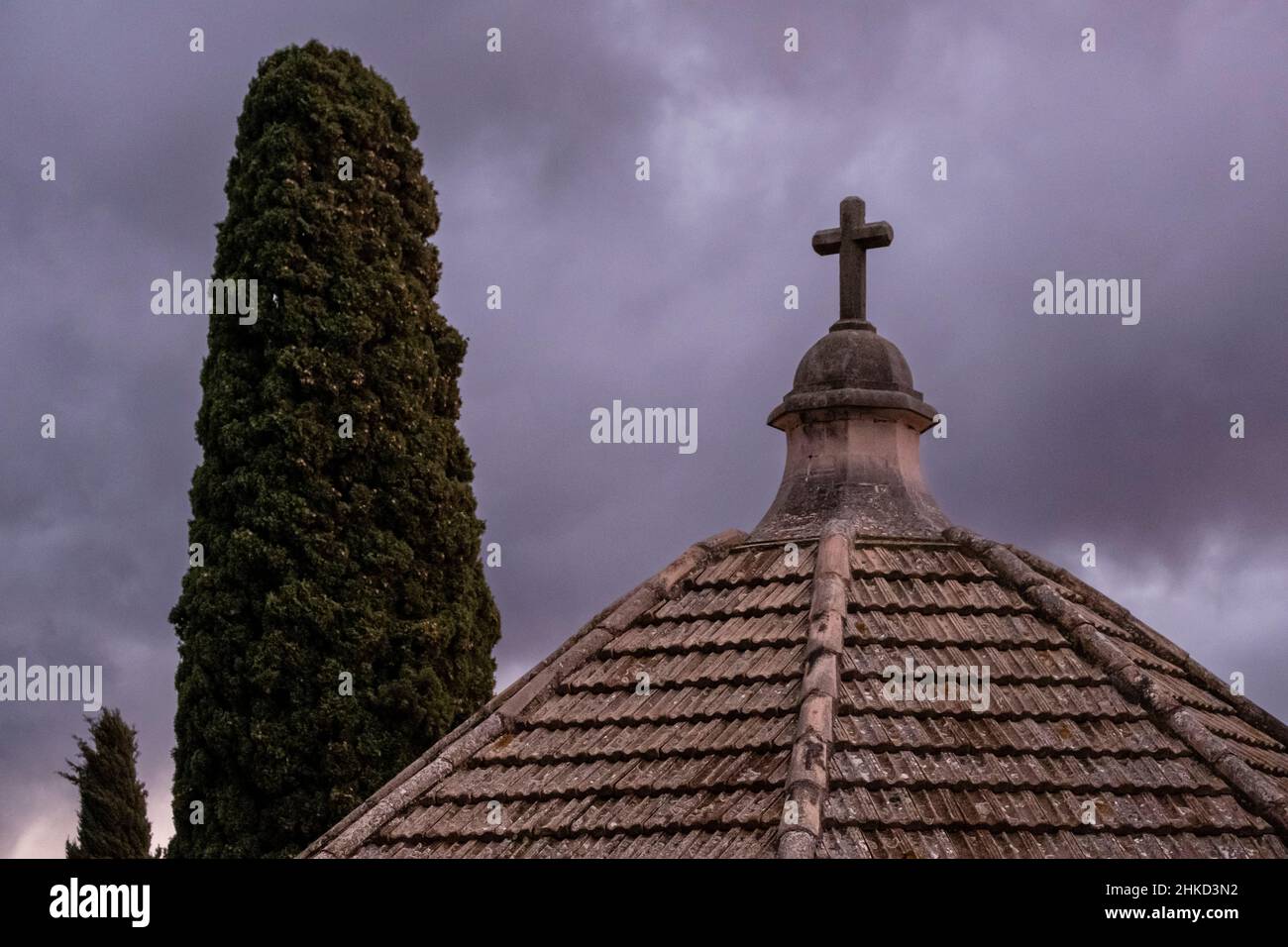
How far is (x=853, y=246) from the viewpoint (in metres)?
9.59

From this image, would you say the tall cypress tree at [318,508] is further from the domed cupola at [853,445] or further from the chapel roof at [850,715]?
the domed cupola at [853,445]

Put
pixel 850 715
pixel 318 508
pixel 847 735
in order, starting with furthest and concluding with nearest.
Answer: pixel 318 508
pixel 850 715
pixel 847 735

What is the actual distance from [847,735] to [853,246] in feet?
11.4

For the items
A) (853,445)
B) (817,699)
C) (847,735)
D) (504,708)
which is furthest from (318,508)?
(847,735)

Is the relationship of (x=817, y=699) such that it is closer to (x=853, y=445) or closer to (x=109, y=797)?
(x=853, y=445)

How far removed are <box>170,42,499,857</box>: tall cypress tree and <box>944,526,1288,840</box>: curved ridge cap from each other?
642cm

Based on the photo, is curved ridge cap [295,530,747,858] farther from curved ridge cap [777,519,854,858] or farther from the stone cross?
the stone cross

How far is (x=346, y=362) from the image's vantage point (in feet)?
46.4

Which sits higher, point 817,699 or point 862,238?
point 862,238

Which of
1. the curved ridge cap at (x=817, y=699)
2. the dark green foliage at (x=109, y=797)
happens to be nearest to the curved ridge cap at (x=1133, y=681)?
the curved ridge cap at (x=817, y=699)

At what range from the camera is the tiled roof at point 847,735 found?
6988 mm

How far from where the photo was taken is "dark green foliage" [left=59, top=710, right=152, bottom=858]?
790 inches
